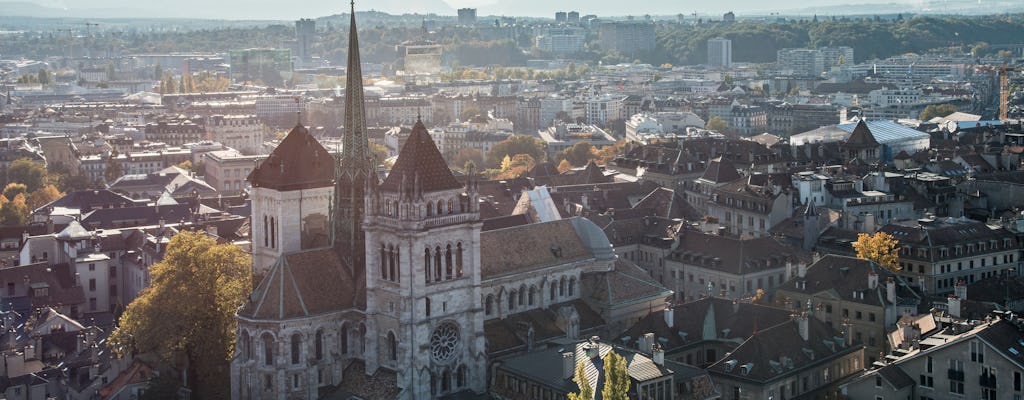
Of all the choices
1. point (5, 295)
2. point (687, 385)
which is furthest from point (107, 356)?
point (687, 385)

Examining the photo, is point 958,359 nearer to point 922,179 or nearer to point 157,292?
point 157,292

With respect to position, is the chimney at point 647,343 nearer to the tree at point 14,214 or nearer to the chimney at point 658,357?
the chimney at point 658,357

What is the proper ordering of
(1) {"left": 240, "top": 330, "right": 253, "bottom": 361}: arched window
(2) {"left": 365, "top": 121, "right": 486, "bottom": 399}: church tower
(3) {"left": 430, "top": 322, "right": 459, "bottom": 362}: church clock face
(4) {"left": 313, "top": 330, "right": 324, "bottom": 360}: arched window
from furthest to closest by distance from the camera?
(4) {"left": 313, "top": 330, "right": 324, "bottom": 360}: arched window < (1) {"left": 240, "top": 330, "right": 253, "bottom": 361}: arched window < (3) {"left": 430, "top": 322, "right": 459, "bottom": 362}: church clock face < (2) {"left": 365, "top": 121, "right": 486, "bottom": 399}: church tower

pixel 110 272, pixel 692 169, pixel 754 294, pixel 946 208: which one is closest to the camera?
pixel 754 294

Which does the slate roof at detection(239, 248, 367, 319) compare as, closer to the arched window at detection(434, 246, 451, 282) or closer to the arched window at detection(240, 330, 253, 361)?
the arched window at detection(240, 330, 253, 361)

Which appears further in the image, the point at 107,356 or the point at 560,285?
the point at 107,356

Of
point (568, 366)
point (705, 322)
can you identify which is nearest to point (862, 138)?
point (705, 322)

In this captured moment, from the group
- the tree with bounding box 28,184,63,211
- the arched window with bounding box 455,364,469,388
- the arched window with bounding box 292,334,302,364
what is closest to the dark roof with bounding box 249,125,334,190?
the arched window with bounding box 292,334,302,364

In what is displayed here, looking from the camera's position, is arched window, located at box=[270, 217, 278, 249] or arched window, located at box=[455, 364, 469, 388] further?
arched window, located at box=[270, 217, 278, 249]
